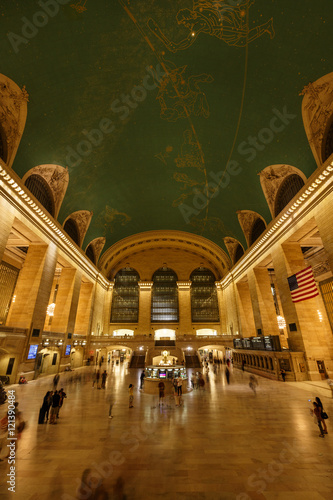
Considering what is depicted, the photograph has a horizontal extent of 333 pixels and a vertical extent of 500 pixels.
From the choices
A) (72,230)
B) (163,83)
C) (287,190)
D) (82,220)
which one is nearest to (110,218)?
(82,220)

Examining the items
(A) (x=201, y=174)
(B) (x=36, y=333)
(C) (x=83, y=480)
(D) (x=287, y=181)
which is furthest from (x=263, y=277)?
(C) (x=83, y=480)

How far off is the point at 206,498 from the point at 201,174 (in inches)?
675

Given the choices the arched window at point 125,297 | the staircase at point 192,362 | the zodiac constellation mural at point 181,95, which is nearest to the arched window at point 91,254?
the arched window at point 125,297

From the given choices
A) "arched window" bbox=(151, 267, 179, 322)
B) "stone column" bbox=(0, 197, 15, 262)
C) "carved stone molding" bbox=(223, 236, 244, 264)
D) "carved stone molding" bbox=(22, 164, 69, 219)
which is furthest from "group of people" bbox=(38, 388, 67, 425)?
"arched window" bbox=(151, 267, 179, 322)

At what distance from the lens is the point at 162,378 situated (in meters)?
10.1

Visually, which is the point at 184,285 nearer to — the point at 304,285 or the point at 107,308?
the point at 107,308

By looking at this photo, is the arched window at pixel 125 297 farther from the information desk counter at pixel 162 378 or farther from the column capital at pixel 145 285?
the information desk counter at pixel 162 378

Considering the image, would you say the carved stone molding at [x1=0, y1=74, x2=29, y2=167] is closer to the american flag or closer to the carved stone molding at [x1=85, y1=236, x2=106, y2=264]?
the carved stone molding at [x1=85, y1=236, x2=106, y2=264]

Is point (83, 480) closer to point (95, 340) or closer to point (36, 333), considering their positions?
point (36, 333)

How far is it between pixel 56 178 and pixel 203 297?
75.2 ft

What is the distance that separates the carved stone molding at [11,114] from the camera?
9.95 metres

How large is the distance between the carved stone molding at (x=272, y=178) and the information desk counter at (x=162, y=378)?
11986 mm

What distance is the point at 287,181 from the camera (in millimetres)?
14875

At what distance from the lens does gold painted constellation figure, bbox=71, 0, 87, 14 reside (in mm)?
8653
